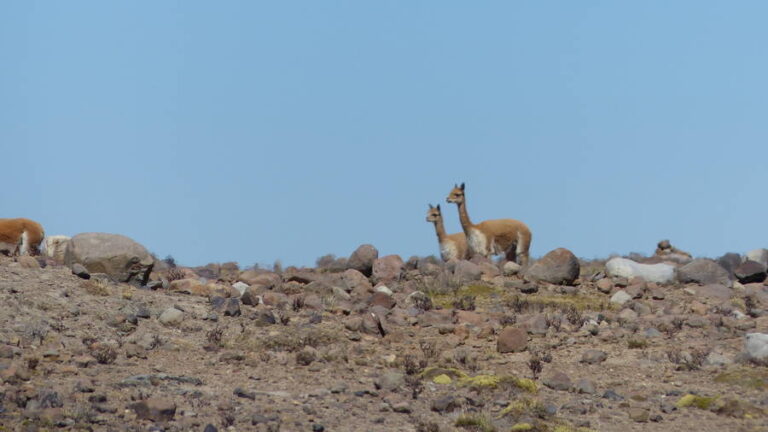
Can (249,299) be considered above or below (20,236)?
below

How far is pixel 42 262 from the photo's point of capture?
2191 centimetres

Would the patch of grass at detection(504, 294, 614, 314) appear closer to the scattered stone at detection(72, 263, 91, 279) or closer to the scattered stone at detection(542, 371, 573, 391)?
the scattered stone at detection(542, 371, 573, 391)

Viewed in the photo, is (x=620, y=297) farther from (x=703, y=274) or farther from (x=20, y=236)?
(x=20, y=236)

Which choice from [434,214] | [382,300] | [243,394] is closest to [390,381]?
[243,394]

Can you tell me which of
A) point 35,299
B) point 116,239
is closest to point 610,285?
point 116,239

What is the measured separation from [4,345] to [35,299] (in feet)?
7.77

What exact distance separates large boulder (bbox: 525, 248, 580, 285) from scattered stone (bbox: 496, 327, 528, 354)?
8171 mm

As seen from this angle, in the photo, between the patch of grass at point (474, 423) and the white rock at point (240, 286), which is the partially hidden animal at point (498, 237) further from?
the patch of grass at point (474, 423)

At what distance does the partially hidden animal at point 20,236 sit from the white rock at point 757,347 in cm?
1753

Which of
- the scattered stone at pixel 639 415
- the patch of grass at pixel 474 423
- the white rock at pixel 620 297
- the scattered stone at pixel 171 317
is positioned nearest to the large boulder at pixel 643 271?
the white rock at pixel 620 297

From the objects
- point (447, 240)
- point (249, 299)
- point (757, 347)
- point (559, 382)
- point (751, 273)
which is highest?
point (447, 240)

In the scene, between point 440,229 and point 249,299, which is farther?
point 440,229

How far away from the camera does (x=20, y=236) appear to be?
2745cm

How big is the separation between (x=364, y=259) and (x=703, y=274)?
26.5ft
